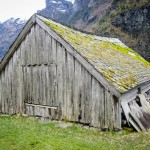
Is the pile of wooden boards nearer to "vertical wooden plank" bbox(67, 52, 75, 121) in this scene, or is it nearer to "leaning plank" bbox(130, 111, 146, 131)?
"leaning plank" bbox(130, 111, 146, 131)

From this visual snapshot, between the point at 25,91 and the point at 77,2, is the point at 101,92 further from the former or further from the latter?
the point at 77,2

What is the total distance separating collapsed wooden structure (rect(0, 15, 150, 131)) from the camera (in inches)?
497

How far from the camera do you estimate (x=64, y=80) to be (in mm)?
14352

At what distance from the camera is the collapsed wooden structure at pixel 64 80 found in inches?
497

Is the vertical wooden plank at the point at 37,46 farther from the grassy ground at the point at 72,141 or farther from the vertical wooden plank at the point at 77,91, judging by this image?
the grassy ground at the point at 72,141

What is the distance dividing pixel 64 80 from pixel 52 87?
3.43ft

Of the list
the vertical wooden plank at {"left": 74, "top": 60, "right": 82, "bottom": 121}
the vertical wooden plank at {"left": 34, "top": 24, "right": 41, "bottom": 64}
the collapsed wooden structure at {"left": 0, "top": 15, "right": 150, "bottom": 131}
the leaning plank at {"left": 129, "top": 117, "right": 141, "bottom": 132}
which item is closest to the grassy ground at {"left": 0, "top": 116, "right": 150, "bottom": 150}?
the leaning plank at {"left": 129, "top": 117, "right": 141, "bottom": 132}

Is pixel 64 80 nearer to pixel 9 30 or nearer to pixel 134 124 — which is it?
pixel 134 124

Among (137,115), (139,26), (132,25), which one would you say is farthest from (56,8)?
(137,115)

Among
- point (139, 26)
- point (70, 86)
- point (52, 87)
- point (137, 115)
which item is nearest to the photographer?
point (137, 115)

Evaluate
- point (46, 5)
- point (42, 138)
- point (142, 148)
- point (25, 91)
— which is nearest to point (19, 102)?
point (25, 91)

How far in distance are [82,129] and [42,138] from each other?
413cm

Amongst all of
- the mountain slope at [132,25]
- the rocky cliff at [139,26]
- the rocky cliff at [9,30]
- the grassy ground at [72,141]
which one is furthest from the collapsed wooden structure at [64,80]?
the rocky cliff at [9,30]

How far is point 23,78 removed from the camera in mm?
16656
